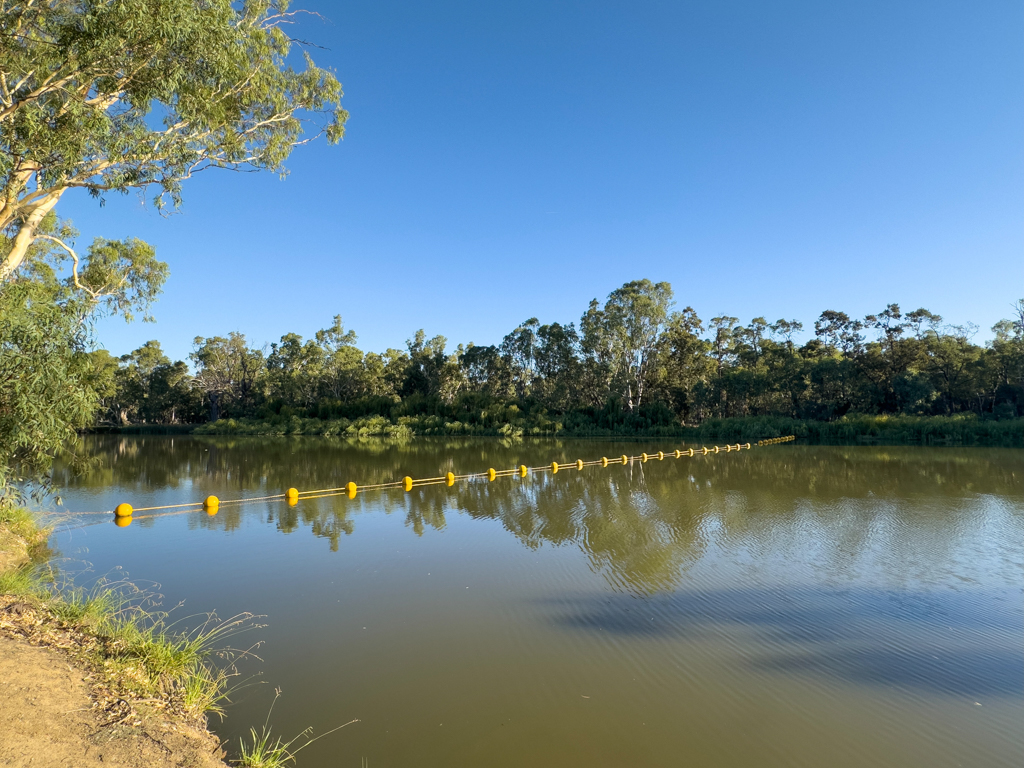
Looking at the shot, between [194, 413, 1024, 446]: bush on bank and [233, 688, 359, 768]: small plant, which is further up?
[194, 413, 1024, 446]: bush on bank

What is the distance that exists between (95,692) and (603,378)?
120 feet

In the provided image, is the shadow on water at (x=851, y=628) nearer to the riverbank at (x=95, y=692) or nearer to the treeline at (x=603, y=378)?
the riverbank at (x=95, y=692)

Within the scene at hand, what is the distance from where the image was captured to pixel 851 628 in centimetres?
439

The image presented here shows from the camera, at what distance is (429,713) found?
10.6 feet

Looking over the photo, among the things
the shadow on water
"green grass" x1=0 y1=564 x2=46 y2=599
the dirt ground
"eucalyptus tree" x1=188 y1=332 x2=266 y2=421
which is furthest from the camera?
"eucalyptus tree" x1=188 y1=332 x2=266 y2=421

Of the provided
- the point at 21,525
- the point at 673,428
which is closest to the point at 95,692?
the point at 21,525

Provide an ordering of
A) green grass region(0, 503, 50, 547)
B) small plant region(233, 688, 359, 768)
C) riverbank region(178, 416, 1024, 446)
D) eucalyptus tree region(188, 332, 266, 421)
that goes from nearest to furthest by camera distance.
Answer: small plant region(233, 688, 359, 768), green grass region(0, 503, 50, 547), riverbank region(178, 416, 1024, 446), eucalyptus tree region(188, 332, 266, 421)

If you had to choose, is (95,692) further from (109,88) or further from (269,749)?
(109,88)

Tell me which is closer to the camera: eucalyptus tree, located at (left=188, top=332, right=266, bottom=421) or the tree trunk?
the tree trunk

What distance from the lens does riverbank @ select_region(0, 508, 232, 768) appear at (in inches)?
93.3

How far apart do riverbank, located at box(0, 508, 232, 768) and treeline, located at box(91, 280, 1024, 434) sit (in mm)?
18745

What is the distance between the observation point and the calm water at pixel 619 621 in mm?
3023

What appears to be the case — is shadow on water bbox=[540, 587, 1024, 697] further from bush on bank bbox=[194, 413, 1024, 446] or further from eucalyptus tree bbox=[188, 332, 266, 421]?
eucalyptus tree bbox=[188, 332, 266, 421]

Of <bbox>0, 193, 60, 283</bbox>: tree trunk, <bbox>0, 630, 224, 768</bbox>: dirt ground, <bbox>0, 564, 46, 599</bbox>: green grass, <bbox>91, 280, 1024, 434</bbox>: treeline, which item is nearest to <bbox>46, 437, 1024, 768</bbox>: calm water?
<bbox>0, 630, 224, 768</bbox>: dirt ground
